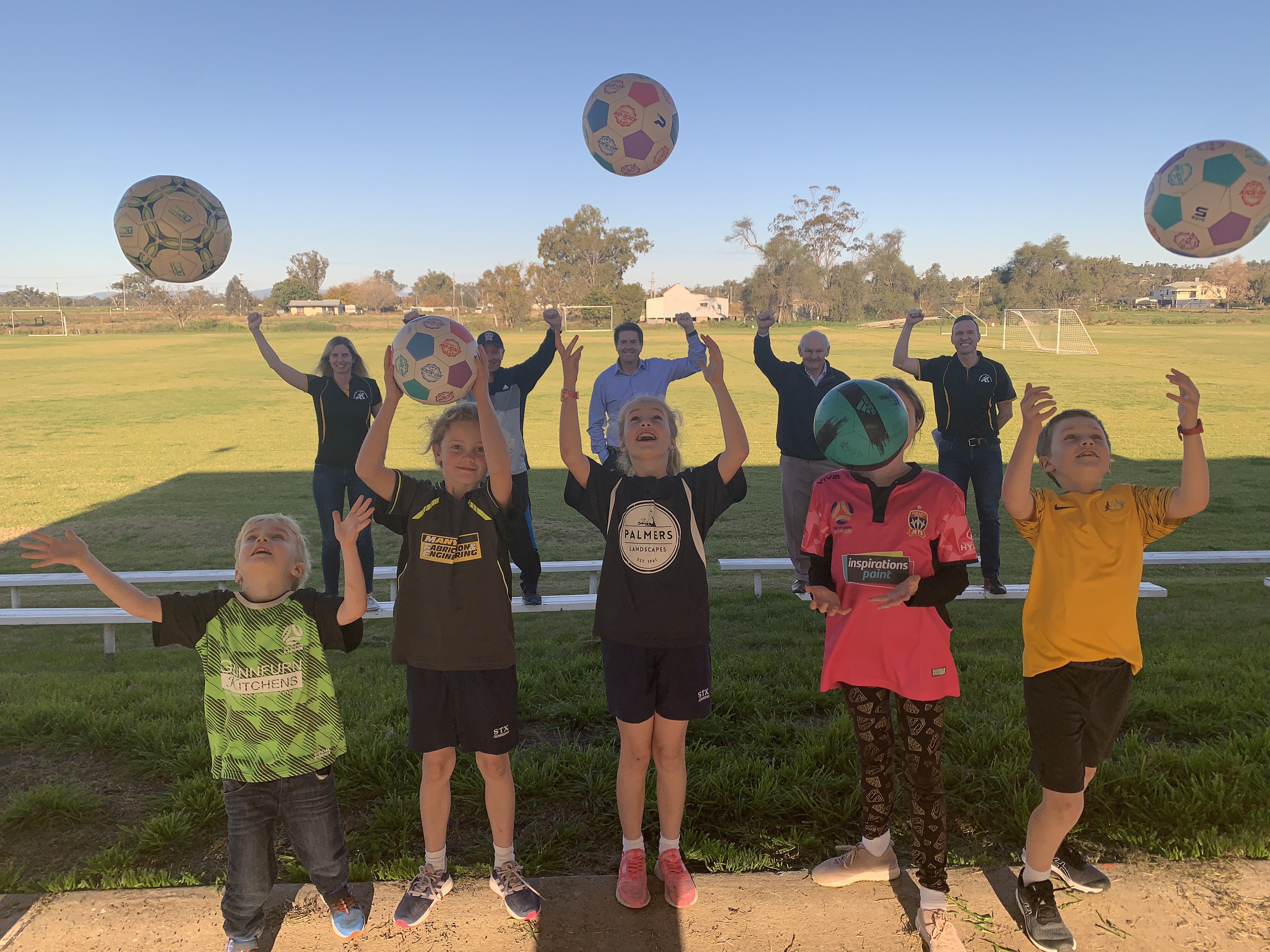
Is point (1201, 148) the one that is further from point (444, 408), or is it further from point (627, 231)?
point (627, 231)

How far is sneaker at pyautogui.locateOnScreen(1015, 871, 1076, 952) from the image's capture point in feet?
8.33

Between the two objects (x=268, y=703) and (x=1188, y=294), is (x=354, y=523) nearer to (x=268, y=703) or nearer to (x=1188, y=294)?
(x=268, y=703)

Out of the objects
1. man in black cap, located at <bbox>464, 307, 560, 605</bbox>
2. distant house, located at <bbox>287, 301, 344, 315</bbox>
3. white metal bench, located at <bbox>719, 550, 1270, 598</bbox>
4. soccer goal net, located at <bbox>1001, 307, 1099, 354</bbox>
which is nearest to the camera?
man in black cap, located at <bbox>464, 307, 560, 605</bbox>

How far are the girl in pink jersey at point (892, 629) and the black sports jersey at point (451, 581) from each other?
3.48 feet

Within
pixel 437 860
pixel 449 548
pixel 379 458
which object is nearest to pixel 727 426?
pixel 449 548

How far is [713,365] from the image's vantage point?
316 centimetres

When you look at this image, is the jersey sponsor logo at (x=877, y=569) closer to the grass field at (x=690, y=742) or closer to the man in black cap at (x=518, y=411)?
the grass field at (x=690, y=742)

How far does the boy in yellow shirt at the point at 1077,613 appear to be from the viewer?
2.64 metres

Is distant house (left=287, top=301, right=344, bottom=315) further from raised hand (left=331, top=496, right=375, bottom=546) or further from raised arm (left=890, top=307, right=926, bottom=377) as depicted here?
raised hand (left=331, top=496, right=375, bottom=546)

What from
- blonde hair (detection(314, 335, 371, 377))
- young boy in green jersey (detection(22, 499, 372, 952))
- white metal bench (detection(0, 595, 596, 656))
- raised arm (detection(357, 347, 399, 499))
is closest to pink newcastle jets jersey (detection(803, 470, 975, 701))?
raised arm (detection(357, 347, 399, 499))

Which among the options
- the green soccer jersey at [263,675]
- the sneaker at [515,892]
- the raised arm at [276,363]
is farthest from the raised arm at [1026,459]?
the raised arm at [276,363]

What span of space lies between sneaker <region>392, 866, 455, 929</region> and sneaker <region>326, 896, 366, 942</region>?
115 millimetres

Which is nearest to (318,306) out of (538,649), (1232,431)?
(1232,431)

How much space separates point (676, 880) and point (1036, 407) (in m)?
1.98
